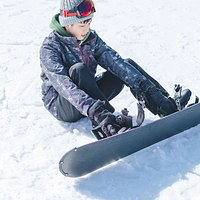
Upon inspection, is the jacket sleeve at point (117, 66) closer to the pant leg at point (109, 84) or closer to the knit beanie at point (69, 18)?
the pant leg at point (109, 84)

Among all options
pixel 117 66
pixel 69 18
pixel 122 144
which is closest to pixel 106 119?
pixel 122 144

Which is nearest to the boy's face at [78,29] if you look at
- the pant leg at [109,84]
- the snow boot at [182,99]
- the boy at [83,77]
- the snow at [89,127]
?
the boy at [83,77]

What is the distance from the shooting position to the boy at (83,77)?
2.54m

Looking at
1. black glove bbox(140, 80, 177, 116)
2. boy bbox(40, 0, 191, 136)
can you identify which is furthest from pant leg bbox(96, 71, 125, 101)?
black glove bbox(140, 80, 177, 116)

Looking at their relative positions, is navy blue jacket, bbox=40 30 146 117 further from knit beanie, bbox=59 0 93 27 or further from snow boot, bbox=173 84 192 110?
snow boot, bbox=173 84 192 110

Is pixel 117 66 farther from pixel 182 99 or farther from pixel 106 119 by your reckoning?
pixel 106 119

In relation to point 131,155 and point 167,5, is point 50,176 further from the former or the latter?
point 167,5

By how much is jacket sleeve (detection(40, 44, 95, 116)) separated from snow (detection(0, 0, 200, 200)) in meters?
0.43

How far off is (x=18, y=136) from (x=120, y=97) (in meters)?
1.19

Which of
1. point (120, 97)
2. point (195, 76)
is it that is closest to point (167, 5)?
point (195, 76)

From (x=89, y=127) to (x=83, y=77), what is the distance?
1.80 ft

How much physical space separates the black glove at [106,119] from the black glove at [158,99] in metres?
0.52

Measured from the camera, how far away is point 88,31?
2936mm

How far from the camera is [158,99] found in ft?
9.46
